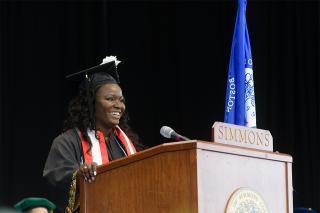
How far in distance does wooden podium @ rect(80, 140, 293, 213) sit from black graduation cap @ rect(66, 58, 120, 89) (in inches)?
40.5

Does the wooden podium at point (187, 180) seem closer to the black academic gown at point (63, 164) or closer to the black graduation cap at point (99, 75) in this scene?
the black academic gown at point (63, 164)

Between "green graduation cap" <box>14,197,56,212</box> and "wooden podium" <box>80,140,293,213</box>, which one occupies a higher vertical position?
"wooden podium" <box>80,140,293,213</box>

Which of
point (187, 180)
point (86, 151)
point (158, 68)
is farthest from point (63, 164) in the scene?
point (158, 68)

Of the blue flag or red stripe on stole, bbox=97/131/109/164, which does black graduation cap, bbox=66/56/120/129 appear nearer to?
red stripe on stole, bbox=97/131/109/164

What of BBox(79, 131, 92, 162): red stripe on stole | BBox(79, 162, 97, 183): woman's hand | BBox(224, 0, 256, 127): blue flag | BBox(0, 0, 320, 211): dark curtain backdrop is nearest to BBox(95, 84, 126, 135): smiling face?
BBox(79, 131, 92, 162): red stripe on stole

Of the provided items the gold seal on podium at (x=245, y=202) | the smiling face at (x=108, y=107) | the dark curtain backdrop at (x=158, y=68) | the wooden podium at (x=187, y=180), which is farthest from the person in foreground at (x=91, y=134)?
the dark curtain backdrop at (x=158, y=68)

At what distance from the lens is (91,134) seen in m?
4.29

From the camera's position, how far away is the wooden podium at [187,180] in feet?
10.0

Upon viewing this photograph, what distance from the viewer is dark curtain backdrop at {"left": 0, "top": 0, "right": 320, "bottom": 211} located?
666cm

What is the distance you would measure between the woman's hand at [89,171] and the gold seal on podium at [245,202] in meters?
0.67

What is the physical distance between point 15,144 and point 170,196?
367cm

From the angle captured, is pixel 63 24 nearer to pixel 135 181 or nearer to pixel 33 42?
pixel 33 42

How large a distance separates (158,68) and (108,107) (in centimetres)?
315

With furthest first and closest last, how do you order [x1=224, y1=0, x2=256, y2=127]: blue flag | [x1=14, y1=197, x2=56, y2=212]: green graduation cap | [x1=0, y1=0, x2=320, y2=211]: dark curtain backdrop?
[x1=0, y1=0, x2=320, y2=211]: dark curtain backdrop
[x1=224, y1=0, x2=256, y2=127]: blue flag
[x1=14, y1=197, x2=56, y2=212]: green graduation cap
